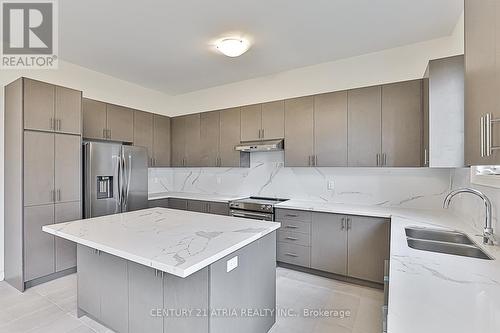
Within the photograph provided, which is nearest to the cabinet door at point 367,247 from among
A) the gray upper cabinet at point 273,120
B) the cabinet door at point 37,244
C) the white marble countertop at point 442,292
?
the white marble countertop at point 442,292

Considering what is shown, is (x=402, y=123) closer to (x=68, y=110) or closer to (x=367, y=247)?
(x=367, y=247)

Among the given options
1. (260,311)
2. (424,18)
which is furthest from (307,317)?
(424,18)

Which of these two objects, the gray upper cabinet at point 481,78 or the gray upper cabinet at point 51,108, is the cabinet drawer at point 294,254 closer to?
the gray upper cabinet at point 481,78

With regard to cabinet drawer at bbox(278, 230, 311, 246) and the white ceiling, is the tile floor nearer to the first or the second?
cabinet drawer at bbox(278, 230, 311, 246)

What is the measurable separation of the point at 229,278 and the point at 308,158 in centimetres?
211

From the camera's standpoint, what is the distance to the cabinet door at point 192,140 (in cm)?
434

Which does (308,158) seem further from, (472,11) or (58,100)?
(58,100)

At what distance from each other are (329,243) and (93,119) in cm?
365

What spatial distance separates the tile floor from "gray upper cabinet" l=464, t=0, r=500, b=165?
1.80 m

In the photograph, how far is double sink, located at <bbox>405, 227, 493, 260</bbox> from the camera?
1.64 metres

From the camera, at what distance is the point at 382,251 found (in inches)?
105

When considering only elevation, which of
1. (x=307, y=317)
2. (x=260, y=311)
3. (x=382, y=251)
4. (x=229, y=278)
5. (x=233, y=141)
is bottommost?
(x=307, y=317)

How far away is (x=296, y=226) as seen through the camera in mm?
3170

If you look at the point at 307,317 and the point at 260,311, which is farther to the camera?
the point at 307,317
